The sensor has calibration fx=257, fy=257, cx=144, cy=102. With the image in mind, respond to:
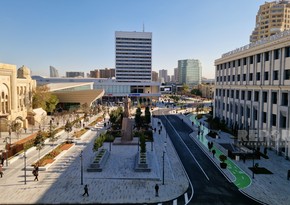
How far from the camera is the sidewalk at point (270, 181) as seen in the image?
25128mm

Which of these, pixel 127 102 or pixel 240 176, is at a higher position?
pixel 127 102

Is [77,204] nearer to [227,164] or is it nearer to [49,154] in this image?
[49,154]

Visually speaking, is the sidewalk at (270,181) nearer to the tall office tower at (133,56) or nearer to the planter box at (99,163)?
the planter box at (99,163)

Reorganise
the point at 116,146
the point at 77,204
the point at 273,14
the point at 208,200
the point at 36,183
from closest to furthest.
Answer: the point at 77,204
the point at 208,200
the point at 36,183
the point at 116,146
the point at 273,14

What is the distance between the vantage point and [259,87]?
46438 millimetres

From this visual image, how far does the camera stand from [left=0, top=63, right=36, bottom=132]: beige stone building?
2179 inches

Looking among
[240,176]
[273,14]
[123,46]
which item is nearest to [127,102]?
[240,176]

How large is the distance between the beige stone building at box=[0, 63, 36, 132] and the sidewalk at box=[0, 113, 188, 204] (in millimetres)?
25226

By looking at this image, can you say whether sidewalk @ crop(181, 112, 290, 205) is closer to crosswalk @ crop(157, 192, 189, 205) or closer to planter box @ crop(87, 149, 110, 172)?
crosswalk @ crop(157, 192, 189, 205)

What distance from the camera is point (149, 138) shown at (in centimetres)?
5050

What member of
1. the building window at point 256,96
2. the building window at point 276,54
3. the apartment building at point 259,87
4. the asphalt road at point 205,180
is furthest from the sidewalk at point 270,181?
the building window at point 276,54

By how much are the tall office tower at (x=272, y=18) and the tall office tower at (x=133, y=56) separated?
7891cm

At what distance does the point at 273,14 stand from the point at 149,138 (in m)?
79.3

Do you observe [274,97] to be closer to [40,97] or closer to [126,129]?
[126,129]
